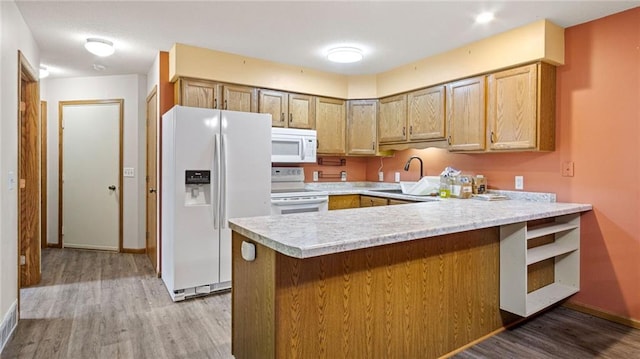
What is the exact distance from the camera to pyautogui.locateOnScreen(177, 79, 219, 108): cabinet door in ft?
11.7

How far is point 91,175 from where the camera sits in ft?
16.0

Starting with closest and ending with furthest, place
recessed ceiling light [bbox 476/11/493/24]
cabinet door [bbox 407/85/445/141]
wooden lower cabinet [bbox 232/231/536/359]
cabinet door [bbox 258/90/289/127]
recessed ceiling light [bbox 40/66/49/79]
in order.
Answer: wooden lower cabinet [bbox 232/231/536/359] < recessed ceiling light [bbox 476/11/493/24] < cabinet door [bbox 407/85/445/141] < cabinet door [bbox 258/90/289/127] < recessed ceiling light [bbox 40/66/49/79]

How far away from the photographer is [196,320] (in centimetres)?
271

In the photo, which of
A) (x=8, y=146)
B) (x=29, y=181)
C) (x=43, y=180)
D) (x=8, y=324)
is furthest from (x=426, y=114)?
(x=43, y=180)

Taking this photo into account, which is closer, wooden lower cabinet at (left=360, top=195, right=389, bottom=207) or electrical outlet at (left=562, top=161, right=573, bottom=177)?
electrical outlet at (left=562, top=161, right=573, bottom=177)

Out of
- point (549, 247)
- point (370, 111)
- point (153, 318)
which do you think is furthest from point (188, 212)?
point (549, 247)

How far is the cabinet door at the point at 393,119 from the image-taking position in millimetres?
4188

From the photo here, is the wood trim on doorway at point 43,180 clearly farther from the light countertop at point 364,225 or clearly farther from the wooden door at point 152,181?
the light countertop at point 364,225

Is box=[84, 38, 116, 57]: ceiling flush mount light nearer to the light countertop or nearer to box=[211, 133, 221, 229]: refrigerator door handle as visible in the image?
box=[211, 133, 221, 229]: refrigerator door handle

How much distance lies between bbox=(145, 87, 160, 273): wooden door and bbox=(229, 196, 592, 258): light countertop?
2.37m

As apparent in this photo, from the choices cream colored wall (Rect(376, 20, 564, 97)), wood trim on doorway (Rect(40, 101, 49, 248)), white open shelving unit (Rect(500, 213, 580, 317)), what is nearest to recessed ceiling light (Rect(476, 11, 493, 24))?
cream colored wall (Rect(376, 20, 564, 97))

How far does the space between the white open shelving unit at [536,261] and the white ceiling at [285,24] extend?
161cm

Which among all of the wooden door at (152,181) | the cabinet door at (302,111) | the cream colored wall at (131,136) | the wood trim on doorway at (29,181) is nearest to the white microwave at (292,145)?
the cabinet door at (302,111)

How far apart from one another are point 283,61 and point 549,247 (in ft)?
10.3
